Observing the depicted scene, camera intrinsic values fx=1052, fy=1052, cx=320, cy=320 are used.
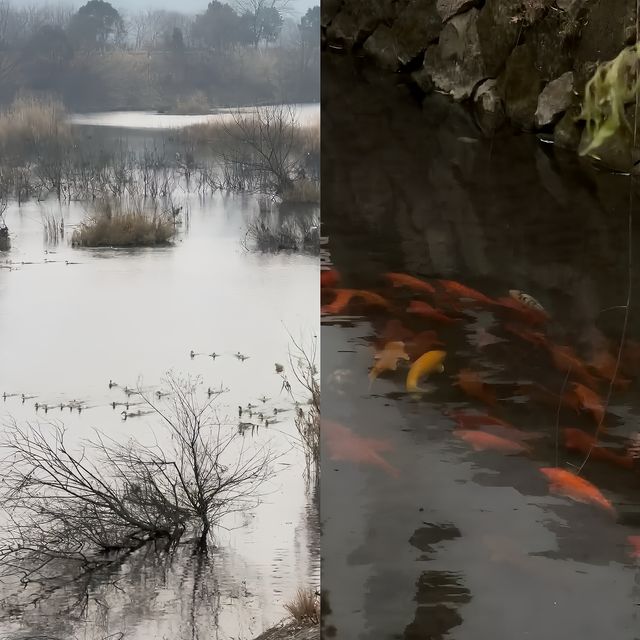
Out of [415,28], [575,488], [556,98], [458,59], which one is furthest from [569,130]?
[575,488]

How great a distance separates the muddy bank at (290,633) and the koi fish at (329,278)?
124 centimetres

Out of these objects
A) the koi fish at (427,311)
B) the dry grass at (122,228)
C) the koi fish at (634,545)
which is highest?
the dry grass at (122,228)

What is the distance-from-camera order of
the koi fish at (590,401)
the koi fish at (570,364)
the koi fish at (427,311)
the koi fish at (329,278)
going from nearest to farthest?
the koi fish at (590,401) < the koi fish at (570,364) < the koi fish at (427,311) < the koi fish at (329,278)

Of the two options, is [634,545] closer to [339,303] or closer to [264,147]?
[264,147]

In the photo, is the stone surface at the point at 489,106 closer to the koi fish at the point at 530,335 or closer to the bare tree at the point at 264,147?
the koi fish at the point at 530,335

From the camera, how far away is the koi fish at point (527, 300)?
2.67 m

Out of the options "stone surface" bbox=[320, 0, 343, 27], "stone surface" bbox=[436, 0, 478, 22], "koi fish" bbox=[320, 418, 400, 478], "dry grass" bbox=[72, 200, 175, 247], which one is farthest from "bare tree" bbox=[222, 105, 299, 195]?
"stone surface" bbox=[320, 0, 343, 27]

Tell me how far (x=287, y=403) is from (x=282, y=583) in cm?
27

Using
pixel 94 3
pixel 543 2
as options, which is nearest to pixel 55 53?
pixel 94 3

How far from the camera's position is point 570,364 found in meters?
2.43

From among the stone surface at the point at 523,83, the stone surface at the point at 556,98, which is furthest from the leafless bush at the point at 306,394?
the stone surface at the point at 523,83

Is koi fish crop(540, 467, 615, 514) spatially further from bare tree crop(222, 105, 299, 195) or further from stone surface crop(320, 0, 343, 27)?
stone surface crop(320, 0, 343, 27)

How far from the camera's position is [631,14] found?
310 centimetres

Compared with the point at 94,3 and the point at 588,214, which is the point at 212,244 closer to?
the point at 94,3
